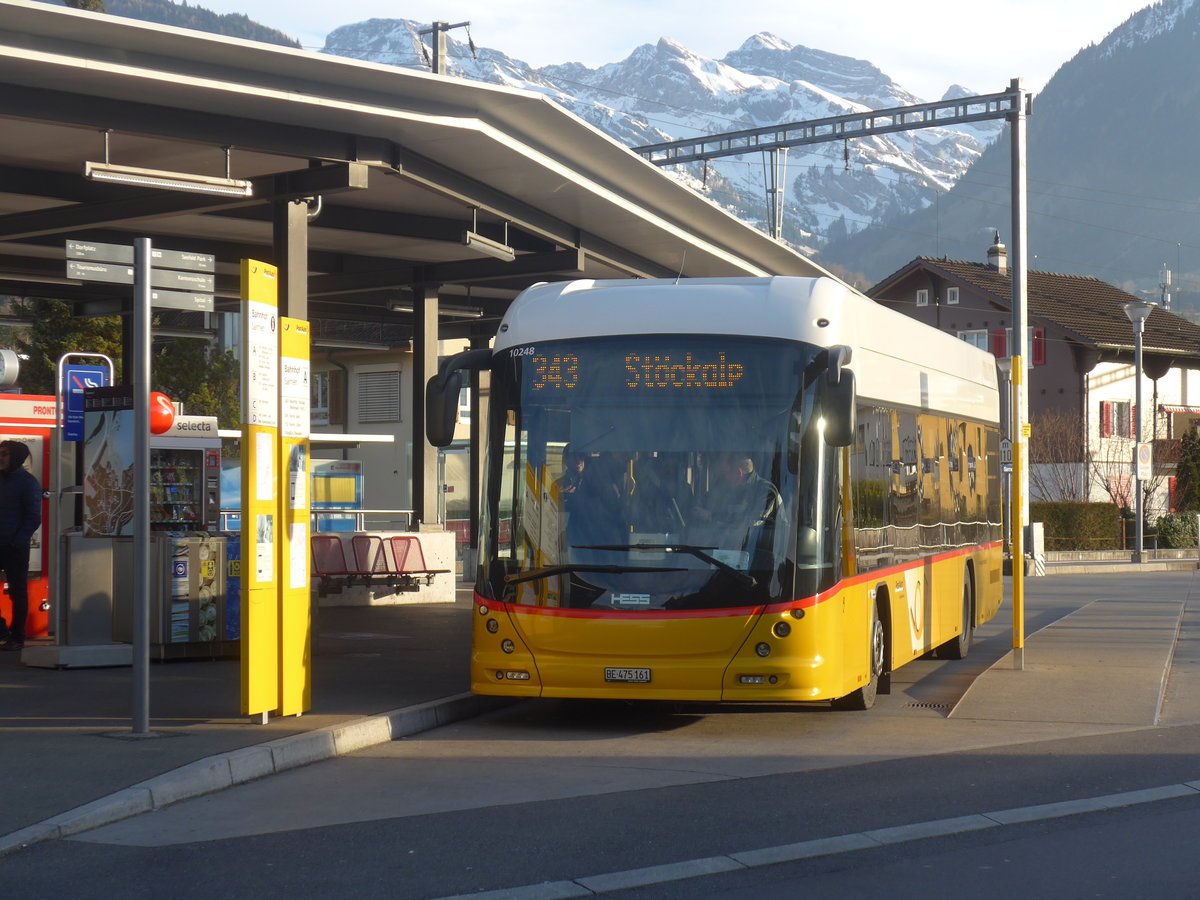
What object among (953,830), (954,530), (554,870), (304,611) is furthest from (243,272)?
(954,530)

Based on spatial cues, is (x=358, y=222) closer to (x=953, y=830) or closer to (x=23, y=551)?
(x=23, y=551)

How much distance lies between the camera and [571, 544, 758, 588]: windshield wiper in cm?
→ 1043

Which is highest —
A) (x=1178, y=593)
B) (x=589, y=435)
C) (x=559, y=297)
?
(x=559, y=297)

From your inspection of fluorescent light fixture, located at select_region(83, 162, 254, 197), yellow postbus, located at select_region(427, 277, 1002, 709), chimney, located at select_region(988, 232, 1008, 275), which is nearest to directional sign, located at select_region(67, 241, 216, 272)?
yellow postbus, located at select_region(427, 277, 1002, 709)

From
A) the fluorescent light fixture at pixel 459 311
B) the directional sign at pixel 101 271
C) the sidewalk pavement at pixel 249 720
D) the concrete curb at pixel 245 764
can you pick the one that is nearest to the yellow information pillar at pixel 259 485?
the sidewalk pavement at pixel 249 720

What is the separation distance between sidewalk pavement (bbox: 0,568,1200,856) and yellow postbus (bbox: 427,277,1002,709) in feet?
4.18

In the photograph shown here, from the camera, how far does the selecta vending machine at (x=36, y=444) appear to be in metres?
16.4

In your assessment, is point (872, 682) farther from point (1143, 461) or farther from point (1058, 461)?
point (1058, 461)

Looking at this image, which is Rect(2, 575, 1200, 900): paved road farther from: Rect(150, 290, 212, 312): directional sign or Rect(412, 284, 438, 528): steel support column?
Rect(412, 284, 438, 528): steel support column

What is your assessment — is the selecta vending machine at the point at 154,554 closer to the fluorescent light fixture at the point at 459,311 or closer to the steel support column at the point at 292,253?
the steel support column at the point at 292,253

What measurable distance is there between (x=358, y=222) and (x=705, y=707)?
864 cm

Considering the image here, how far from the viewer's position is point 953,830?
25.2ft

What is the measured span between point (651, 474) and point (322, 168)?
19.4 ft

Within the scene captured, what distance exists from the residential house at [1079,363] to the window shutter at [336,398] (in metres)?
22.8
